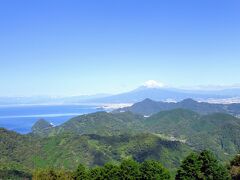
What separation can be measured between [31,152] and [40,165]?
13175 mm

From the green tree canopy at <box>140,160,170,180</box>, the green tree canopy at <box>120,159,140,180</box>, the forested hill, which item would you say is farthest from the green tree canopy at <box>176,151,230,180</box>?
the forested hill

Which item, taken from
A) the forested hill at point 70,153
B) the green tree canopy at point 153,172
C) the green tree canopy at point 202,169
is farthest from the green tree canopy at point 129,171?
the forested hill at point 70,153

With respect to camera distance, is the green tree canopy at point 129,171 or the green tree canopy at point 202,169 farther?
the green tree canopy at point 129,171

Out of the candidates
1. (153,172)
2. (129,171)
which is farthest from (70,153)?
(153,172)

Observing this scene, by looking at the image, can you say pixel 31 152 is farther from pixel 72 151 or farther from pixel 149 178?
pixel 149 178

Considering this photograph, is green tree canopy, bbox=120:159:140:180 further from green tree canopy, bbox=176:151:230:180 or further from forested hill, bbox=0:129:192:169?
forested hill, bbox=0:129:192:169

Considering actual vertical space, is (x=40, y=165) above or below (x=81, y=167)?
below

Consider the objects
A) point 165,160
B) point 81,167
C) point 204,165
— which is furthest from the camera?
point 165,160

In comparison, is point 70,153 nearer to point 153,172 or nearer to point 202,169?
point 153,172

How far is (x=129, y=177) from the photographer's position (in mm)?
62625

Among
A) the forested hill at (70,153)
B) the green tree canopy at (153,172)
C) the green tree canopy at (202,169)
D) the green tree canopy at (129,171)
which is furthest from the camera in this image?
the forested hill at (70,153)

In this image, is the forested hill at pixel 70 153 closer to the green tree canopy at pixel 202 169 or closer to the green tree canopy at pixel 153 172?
the green tree canopy at pixel 153 172

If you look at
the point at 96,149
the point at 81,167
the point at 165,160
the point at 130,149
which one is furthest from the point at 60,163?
the point at 81,167

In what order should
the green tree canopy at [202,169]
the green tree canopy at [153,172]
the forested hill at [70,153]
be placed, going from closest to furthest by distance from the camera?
the green tree canopy at [202,169], the green tree canopy at [153,172], the forested hill at [70,153]
